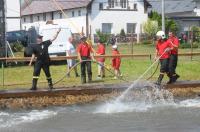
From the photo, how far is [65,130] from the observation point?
45.1ft

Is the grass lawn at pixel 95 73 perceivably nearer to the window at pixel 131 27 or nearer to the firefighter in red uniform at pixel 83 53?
the firefighter in red uniform at pixel 83 53

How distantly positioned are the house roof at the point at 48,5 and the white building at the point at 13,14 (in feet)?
19.1

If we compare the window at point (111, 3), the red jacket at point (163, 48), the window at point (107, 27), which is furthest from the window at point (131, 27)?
the red jacket at point (163, 48)

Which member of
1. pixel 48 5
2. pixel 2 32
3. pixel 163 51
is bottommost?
pixel 163 51

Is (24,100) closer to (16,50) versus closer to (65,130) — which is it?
(65,130)

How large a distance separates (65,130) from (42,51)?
198 inches

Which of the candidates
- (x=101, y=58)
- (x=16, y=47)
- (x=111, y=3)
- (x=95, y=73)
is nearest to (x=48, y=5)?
(x=111, y=3)

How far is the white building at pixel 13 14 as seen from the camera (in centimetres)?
5653

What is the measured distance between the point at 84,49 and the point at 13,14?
37.3m

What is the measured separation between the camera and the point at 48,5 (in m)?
73.6

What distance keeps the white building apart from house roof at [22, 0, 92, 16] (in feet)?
19.1

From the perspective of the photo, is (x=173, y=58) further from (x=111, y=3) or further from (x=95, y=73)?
(x=111, y=3)

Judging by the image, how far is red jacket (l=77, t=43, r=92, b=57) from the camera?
20.8m

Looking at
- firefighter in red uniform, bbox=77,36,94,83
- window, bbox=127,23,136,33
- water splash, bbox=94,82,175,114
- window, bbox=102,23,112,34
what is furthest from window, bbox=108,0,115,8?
water splash, bbox=94,82,175,114
